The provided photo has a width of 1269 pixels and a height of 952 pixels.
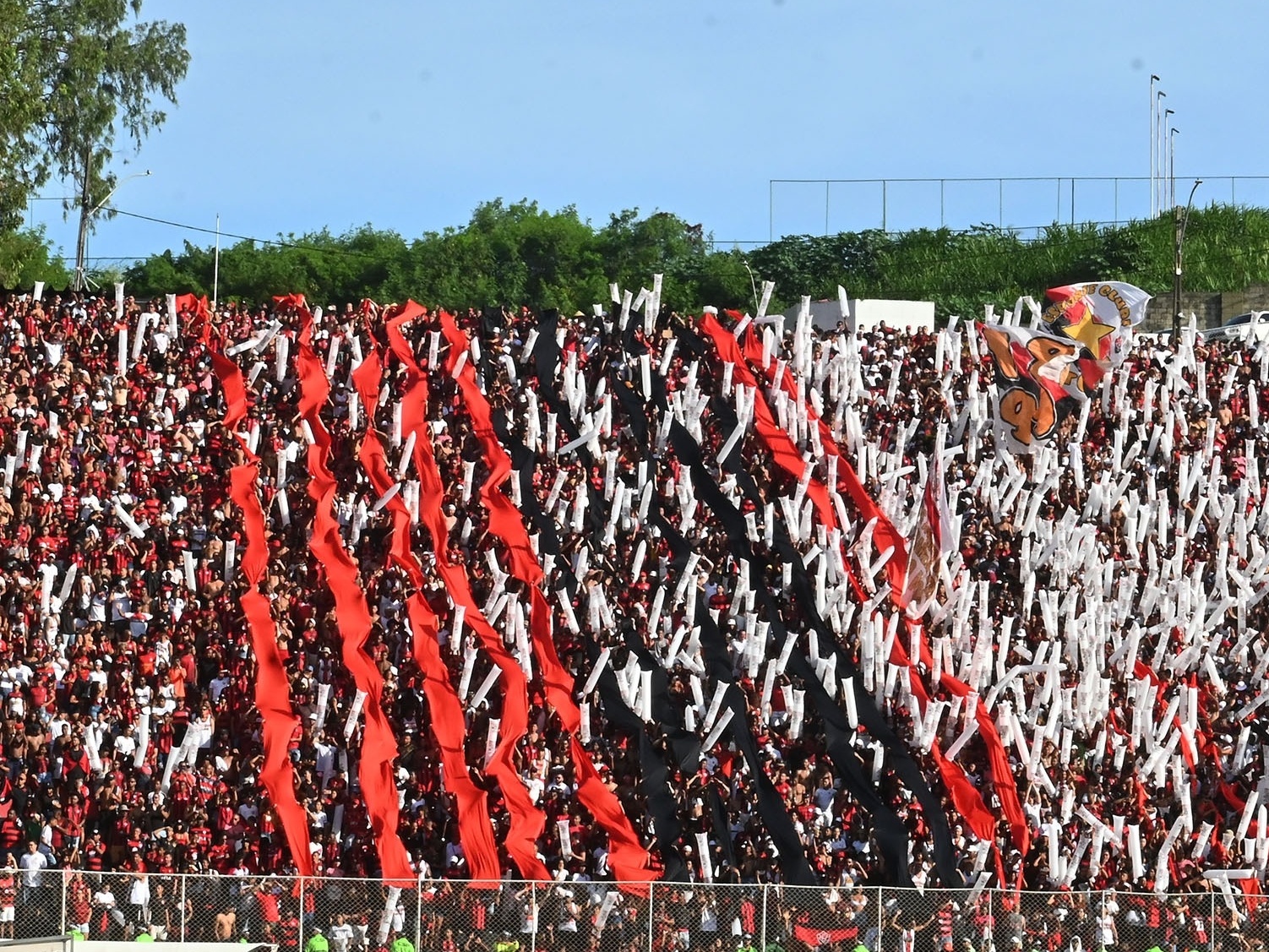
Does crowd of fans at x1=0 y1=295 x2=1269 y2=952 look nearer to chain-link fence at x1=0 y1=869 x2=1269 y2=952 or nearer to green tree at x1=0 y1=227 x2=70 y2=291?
chain-link fence at x1=0 y1=869 x2=1269 y2=952

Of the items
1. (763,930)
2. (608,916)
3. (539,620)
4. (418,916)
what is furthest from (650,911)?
(539,620)

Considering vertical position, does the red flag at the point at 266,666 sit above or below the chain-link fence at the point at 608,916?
above

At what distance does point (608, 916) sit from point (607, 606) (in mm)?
5028

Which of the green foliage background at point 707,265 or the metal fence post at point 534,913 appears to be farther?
the green foliage background at point 707,265

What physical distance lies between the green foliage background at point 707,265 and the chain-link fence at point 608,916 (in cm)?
2964

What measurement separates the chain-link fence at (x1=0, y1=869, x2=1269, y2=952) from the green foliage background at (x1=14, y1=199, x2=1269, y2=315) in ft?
97.2

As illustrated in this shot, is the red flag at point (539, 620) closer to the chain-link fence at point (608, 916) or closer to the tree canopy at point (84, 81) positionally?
the chain-link fence at point (608, 916)

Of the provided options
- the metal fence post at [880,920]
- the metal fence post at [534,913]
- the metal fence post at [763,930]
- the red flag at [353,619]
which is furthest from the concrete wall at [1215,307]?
the metal fence post at [534,913]

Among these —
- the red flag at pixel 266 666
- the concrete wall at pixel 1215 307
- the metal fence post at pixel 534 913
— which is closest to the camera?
the metal fence post at pixel 534 913

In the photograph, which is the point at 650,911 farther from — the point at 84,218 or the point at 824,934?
the point at 84,218

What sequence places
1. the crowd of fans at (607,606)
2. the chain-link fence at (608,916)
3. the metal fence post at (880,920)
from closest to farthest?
Result: the chain-link fence at (608,916), the metal fence post at (880,920), the crowd of fans at (607,606)

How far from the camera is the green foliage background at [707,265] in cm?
4459

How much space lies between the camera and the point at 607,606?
18859 mm

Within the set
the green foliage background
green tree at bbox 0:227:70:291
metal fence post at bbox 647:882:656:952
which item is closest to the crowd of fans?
metal fence post at bbox 647:882:656:952
